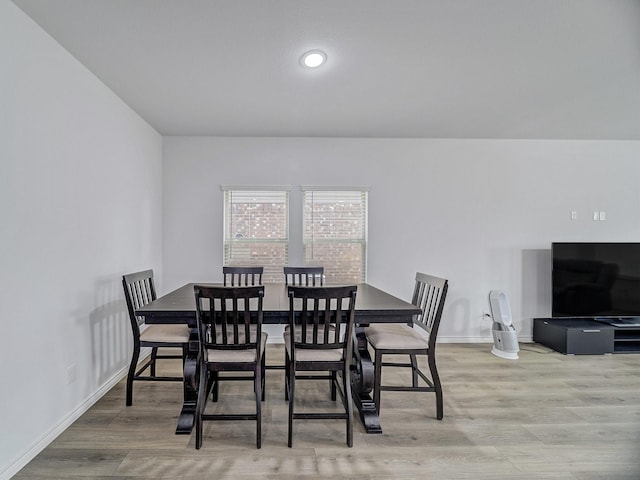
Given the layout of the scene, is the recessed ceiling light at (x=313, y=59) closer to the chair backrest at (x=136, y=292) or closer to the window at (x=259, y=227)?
the window at (x=259, y=227)

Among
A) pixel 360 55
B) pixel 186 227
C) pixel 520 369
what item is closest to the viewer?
pixel 360 55

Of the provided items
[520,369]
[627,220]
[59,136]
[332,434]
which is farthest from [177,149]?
[627,220]

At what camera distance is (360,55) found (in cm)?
236

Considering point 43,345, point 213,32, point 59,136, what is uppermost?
point 213,32

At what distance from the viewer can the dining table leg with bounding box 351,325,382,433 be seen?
2223 millimetres

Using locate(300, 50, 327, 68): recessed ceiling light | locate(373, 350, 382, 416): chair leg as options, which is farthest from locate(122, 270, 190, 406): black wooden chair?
locate(300, 50, 327, 68): recessed ceiling light

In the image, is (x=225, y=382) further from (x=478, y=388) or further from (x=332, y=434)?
(x=478, y=388)

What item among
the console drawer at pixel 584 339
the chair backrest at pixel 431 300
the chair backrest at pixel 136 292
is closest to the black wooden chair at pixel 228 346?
the chair backrest at pixel 136 292

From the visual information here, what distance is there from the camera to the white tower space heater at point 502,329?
11.6 feet

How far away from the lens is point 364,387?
89.3 inches

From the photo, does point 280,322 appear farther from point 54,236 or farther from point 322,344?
point 54,236

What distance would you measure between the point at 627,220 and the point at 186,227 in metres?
5.41

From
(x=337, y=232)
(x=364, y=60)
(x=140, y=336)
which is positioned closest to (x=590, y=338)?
(x=337, y=232)

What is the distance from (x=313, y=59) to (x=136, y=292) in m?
2.26
